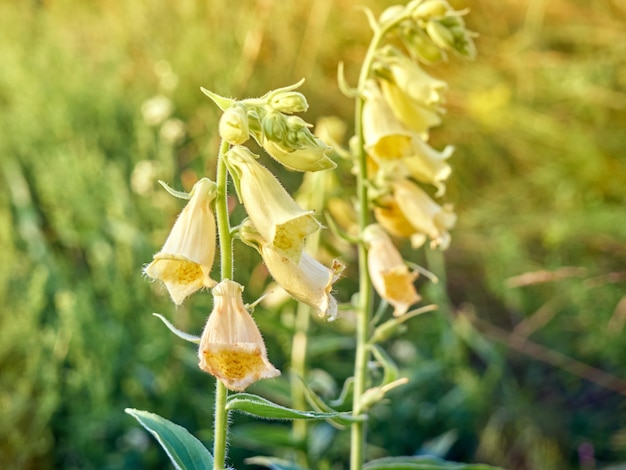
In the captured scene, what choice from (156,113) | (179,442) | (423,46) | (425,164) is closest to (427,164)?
(425,164)

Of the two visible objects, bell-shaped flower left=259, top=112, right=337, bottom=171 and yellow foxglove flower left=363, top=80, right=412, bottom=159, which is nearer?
bell-shaped flower left=259, top=112, right=337, bottom=171

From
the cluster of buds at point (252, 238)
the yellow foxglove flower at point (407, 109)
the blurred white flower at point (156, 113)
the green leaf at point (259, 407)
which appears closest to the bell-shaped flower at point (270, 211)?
the cluster of buds at point (252, 238)

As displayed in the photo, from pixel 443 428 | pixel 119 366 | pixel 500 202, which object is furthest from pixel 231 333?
pixel 500 202

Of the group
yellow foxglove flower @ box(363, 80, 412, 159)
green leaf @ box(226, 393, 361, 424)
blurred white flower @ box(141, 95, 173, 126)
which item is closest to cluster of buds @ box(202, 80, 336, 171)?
green leaf @ box(226, 393, 361, 424)

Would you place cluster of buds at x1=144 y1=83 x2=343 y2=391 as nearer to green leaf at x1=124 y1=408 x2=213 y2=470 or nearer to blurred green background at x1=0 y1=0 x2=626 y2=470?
green leaf at x1=124 y1=408 x2=213 y2=470

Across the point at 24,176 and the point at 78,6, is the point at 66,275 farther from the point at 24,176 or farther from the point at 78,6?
the point at 78,6

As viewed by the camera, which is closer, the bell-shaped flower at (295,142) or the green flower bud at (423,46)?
the bell-shaped flower at (295,142)

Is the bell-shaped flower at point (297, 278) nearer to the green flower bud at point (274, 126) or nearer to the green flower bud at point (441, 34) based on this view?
the green flower bud at point (274, 126)
